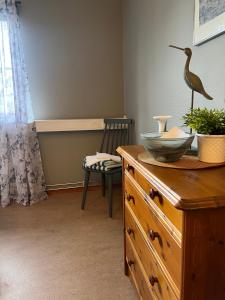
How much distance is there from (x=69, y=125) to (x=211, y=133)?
84.3 inches

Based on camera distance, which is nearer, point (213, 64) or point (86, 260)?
point (213, 64)

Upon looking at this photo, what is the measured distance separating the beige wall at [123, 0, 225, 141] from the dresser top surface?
56cm

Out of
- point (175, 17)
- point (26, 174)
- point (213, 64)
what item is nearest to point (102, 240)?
point (26, 174)

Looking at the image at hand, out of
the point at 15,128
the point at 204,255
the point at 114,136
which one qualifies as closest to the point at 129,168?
the point at 204,255

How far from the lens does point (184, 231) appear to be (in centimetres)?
69

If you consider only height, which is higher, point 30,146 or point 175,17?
point 175,17

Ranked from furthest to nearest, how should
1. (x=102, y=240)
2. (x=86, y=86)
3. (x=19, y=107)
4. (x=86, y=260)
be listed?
(x=86, y=86) → (x=19, y=107) → (x=102, y=240) → (x=86, y=260)

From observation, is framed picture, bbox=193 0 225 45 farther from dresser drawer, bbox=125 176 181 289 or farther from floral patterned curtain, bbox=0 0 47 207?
floral patterned curtain, bbox=0 0 47 207

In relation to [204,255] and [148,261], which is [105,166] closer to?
[148,261]

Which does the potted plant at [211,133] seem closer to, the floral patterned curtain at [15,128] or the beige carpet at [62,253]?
the beige carpet at [62,253]

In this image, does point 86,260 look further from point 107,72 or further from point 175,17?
point 107,72

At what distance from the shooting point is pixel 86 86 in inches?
115

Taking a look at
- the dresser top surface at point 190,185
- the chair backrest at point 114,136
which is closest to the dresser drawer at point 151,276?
the dresser top surface at point 190,185

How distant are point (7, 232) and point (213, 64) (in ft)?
6.89
